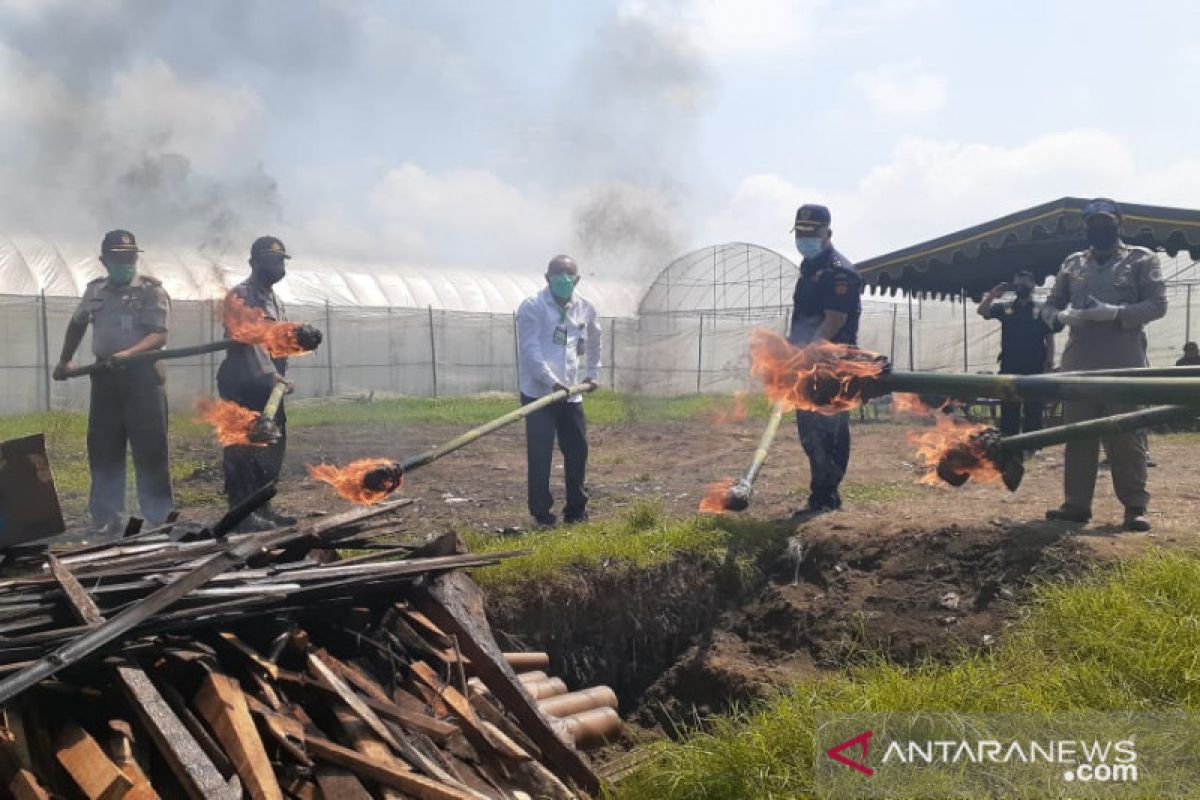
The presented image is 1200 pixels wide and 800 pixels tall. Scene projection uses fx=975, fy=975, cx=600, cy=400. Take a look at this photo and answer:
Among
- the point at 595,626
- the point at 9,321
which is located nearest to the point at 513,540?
the point at 595,626

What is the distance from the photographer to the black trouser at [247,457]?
7406 mm

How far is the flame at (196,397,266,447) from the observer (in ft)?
23.7

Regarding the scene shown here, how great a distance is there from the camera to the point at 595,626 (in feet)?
19.7

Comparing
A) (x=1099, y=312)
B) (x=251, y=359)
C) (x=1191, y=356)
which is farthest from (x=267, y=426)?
(x=1191, y=356)

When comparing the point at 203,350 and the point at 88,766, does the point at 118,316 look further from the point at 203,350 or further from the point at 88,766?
the point at 88,766

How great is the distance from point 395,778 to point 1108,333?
17.8 feet

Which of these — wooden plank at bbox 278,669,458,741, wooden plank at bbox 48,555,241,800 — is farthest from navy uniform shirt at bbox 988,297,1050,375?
wooden plank at bbox 48,555,241,800

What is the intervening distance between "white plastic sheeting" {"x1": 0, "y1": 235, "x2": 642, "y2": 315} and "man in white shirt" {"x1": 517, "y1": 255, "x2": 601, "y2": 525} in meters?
10.9

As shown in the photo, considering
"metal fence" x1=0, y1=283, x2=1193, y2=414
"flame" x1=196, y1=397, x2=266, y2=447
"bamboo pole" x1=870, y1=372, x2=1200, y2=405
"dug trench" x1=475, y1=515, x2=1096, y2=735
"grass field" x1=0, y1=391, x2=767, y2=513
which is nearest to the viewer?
"bamboo pole" x1=870, y1=372, x2=1200, y2=405

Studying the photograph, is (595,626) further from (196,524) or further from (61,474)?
(61,474)

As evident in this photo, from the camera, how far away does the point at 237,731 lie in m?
3.23

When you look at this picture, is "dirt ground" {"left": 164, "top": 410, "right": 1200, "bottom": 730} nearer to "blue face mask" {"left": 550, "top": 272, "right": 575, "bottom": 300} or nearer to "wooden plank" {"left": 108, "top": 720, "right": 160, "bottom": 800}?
"blue face mask" {"left": 550, "top": 272, "right": 575, "bottom": 300}

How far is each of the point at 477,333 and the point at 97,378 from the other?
1928cm

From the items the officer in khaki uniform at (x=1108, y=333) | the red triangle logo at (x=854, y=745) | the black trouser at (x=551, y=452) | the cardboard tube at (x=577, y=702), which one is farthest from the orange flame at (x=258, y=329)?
the officer in khaki uniform at (x=1108, y=333)
